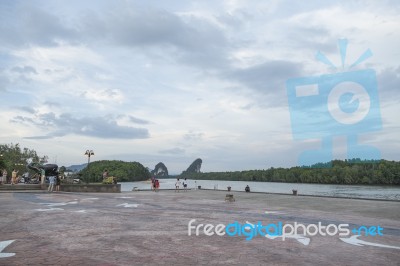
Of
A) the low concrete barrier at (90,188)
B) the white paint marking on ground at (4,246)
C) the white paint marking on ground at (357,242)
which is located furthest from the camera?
the low concrete barrier at (90,188)

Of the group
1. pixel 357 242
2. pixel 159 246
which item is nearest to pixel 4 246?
pixel 159 246

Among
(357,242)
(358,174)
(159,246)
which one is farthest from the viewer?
(358,174)

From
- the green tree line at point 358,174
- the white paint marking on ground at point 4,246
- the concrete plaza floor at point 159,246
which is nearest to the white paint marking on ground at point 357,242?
the concrete plaza floor at point 159,246

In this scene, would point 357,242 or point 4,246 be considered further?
point 357,242

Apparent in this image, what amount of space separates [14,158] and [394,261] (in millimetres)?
96623

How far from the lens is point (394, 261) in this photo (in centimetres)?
770

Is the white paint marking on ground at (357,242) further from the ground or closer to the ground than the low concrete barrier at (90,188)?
closer to the ground

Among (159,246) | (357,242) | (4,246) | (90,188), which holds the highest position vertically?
(90,188)

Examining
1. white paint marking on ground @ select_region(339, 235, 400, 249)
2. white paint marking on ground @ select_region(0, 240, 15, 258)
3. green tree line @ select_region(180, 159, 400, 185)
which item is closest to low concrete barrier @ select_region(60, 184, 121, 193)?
white paint marking on ground @ select_region(0, 240, 15, 258)

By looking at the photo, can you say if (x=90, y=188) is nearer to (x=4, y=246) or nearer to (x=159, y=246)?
(x=4, y=246)

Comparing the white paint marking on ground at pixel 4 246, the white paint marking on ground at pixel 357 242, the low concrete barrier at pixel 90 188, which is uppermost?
the low concrete barrier at pixel 90 188

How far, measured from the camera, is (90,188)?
32625mm

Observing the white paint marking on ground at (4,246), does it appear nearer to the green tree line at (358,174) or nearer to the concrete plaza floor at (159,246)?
the concrete plaza floor at (159,246)

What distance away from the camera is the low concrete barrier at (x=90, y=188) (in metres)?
31.6
